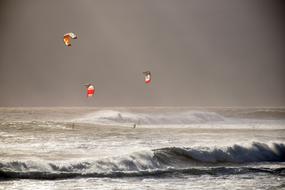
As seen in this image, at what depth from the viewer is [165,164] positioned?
87.3 ft

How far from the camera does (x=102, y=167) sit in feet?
81.1

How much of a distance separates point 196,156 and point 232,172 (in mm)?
4315

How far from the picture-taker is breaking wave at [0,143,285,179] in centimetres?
2353

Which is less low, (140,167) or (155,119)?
(155,119)

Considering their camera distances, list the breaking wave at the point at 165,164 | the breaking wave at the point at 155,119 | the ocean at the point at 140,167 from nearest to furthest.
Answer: the ocean at the point at 140,167
the breaking wave at the point at 165,164
the breaking wave at the point at 155,119

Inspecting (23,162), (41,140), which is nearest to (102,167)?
(23,162)

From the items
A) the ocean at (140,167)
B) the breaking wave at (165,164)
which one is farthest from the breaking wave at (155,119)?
the breaking wave at (165,164)

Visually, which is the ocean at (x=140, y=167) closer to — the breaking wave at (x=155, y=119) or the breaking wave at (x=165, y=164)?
the breaking wave at (x=165, y=164)

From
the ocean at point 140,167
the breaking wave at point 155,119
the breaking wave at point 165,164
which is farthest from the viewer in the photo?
the breaking wave at point 155,119

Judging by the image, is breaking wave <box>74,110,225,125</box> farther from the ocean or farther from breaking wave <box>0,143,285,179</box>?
breaking wave <box>0,143,285,179</box>

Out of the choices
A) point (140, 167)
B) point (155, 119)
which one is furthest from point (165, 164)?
point (155, 119)

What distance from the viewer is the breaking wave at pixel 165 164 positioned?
23531 mm

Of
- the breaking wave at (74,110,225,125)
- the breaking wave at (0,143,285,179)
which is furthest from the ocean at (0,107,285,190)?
the breaking wave at (74,110,225,125)

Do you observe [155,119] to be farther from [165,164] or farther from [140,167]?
[140,167]
